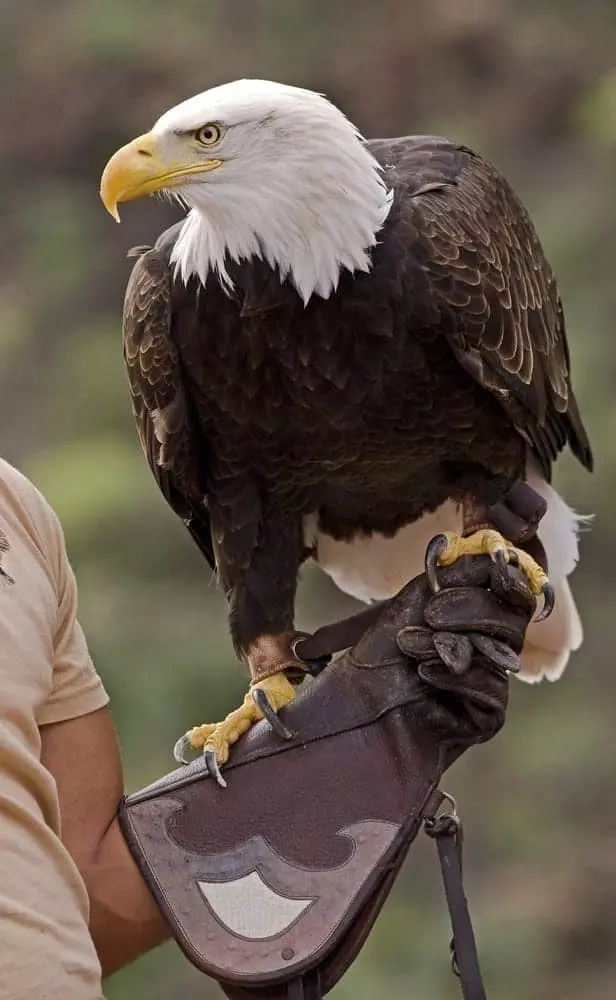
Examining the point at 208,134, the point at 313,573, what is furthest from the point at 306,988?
the point at 313,573

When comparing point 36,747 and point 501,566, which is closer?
point 36,747

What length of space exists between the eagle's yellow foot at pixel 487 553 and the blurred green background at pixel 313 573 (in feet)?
10.2

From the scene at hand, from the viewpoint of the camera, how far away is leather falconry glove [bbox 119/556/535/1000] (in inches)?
85.8

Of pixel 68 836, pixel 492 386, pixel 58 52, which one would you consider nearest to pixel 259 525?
pixel 492 386

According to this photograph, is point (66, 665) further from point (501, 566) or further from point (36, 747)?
point (501, 566)

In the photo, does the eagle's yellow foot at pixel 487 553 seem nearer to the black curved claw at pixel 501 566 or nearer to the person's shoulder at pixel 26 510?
the black curved claw at pixel 501 566

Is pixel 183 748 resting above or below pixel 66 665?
below

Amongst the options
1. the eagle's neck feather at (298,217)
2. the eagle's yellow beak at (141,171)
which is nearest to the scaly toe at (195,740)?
the eagle's neck feather at (298,217)

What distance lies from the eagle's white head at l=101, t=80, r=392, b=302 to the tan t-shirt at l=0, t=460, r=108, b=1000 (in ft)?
1.90

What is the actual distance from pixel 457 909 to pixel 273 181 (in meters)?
1.13

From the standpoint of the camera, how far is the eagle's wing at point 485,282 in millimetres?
2490

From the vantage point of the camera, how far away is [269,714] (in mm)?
2498

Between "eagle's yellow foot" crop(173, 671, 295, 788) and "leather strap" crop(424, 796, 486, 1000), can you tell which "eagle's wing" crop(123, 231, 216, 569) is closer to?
"eagle's yellow foot" crop(173, 671, 295, 788)

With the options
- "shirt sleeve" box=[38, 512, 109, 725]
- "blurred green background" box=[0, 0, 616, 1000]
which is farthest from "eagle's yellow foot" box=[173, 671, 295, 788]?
"blurred green background" box=[0, 0, 616, 1000]
